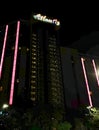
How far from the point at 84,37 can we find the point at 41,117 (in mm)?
31004

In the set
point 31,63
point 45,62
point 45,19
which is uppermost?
point 45,19

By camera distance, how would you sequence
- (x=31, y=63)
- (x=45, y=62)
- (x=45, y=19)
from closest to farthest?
(x=31, y=63)
(x=45, y=62)
(x=45, y=19)

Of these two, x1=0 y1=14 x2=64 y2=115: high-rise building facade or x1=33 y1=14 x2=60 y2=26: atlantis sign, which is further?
x1=33 y1=14 x2=60 y2=26: atlantis sign

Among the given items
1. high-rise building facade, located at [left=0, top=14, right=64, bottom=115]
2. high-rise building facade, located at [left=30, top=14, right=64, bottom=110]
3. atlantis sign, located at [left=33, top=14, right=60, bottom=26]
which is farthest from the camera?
atlantis sign, located at [left=33, top=14, right=60, bottom=26]

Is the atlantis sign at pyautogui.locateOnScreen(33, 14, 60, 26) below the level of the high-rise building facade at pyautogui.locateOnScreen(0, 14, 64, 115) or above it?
above

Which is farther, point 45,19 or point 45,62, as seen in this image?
point 45,19

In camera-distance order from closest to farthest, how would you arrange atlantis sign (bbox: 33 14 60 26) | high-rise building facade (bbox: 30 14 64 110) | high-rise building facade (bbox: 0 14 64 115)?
high-rise building facade (bbox: 0 14 64 115), high-rise building facade (bbox: 30 14 64 110), atlantis sign (bbox: 33 14 60 26)

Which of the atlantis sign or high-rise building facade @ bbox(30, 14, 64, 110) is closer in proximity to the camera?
high-rise building facade @ bbox(30, 14, 64, 110)

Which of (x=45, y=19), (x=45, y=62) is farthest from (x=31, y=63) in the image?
(x=45, y=19)

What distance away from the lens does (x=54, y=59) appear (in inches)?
1940

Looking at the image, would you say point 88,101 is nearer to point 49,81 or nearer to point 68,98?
point 68,98

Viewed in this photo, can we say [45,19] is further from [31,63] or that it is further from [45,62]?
[31,63]

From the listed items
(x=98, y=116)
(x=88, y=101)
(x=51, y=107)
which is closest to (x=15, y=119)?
(x=51, y=107)

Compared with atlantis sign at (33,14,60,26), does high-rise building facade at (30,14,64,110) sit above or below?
below
